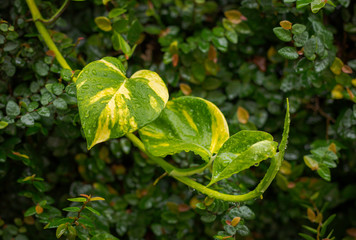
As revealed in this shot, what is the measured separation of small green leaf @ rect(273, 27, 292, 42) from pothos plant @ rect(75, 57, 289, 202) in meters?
0.26

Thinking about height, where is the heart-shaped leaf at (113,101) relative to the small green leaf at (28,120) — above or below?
above

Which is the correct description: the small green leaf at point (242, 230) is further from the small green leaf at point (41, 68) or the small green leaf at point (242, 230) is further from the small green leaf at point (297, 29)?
the small green leaf at point (41, 68)

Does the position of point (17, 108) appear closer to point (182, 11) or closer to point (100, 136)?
point (100, 136)

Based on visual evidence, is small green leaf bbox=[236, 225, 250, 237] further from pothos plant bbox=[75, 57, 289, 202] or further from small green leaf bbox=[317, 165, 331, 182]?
small green leaf bbox=[317, 165, 331, 182]

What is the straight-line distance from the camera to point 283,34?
2.81ft

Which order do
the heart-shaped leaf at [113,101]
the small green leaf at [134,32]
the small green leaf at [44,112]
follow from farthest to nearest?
the small green leaf at [134,32], the small green leaf at [44,112], the heart-shaped leaf at [113,101]

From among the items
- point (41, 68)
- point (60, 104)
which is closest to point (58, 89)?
point (60, 104)

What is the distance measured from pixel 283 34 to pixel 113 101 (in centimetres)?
48

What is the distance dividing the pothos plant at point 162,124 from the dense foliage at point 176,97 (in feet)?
0.50

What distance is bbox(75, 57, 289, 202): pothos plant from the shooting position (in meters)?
0.62

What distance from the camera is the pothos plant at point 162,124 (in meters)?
0.62

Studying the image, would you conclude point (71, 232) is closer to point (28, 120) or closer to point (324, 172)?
point (28, 120)

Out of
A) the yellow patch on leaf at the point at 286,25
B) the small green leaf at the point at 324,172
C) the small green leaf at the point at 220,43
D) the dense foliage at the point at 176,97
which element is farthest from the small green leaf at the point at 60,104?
the small green leaf at the point at 324,172

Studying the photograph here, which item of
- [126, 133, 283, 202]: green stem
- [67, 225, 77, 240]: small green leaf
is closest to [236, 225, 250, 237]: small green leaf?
[126, 133, 283, 202]: green stem
